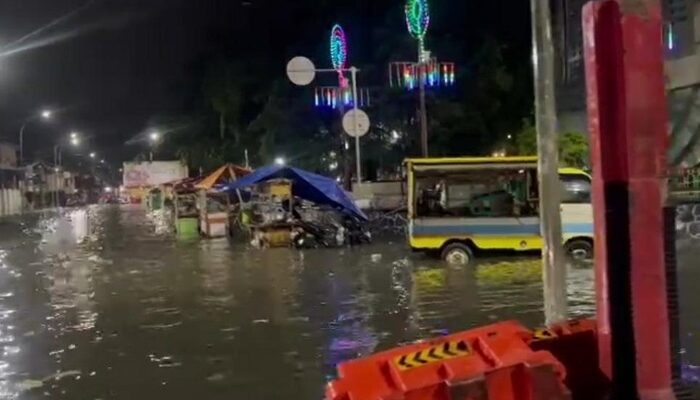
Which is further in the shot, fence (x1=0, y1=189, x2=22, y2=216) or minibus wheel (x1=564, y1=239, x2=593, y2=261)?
fence (x1=0, y1=189, x2=22, y2=216)

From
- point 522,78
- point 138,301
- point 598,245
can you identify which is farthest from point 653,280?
point 522,78

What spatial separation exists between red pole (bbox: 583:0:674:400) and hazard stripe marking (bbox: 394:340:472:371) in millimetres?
697

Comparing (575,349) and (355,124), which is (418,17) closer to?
(355,124)

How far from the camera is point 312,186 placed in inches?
1011

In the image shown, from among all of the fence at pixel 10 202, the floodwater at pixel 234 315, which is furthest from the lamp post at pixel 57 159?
the floodwater at pixel 234 315

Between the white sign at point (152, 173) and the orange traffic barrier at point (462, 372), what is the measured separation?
6477 centimetres

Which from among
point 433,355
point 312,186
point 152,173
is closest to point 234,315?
point 433,355

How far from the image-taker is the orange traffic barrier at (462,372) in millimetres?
3777

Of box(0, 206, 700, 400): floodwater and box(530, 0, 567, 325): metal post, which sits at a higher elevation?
box(530, 0, 567, 325): metal post

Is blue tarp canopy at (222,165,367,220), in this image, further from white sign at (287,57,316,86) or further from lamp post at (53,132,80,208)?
lamp post at (53,132,80,208)

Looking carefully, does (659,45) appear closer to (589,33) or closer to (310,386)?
Result: (589,33)

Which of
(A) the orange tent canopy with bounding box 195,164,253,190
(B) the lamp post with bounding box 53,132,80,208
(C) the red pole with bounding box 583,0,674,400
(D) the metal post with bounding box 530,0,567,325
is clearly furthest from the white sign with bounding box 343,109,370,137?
(B) the lamp post with bounding box 53,132,80,208

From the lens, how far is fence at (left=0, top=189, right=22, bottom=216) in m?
67.3

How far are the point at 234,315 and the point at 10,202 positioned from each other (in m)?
63.6
